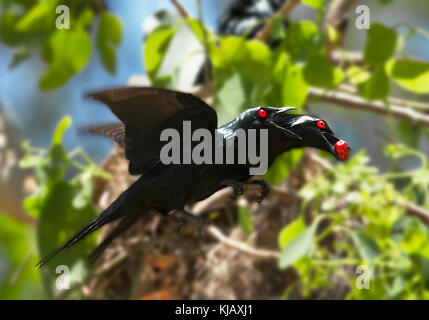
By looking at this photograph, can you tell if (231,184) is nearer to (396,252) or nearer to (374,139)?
(396,252)

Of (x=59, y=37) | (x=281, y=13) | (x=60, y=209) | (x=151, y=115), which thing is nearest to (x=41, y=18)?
(x=59, y=37)

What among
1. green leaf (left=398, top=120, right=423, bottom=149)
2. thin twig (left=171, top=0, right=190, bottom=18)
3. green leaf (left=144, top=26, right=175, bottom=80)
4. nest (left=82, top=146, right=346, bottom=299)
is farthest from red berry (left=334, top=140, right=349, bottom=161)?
green leaf (left=398, top=120, right=423, bottom=149)

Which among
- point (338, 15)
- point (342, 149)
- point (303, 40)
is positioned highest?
point (338, 15)

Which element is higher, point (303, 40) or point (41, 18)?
point (41, 18)

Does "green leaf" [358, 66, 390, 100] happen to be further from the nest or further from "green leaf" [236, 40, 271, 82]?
the nest

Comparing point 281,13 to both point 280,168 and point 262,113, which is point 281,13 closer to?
point 280,168
